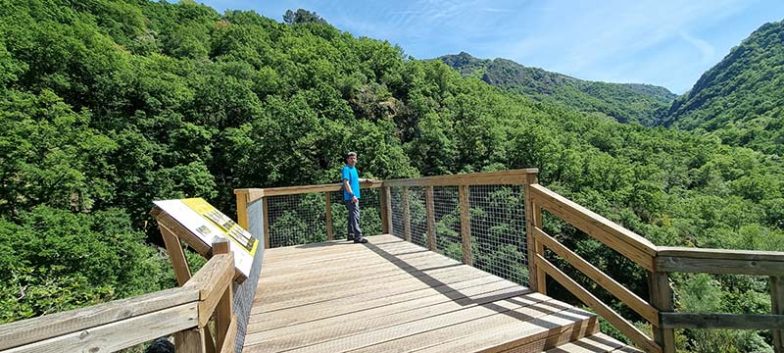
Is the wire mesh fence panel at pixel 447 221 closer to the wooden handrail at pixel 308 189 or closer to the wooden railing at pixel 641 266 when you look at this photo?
the wooden railing at pixel 641 266

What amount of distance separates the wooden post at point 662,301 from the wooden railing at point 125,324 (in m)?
2.42

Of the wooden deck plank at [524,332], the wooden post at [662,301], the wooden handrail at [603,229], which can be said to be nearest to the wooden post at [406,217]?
the wooden handrail at [603,229]

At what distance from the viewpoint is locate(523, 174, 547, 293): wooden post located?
10.8 ft

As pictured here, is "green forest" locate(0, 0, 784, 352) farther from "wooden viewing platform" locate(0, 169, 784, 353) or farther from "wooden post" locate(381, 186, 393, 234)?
"wooden viewing platform" locate(0, 169, 784, 353)

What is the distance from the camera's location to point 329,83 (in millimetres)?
36125

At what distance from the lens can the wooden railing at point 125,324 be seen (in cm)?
81

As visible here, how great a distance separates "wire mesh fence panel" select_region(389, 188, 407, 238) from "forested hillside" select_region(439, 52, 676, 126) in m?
90.6

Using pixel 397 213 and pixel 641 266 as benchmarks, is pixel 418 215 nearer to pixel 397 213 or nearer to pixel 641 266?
pixel 397 213

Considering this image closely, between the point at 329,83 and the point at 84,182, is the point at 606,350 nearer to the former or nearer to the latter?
the point at 84,182

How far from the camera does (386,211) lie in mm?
7000

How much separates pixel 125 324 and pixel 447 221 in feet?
13.7

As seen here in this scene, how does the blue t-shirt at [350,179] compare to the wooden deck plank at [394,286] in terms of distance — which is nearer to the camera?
the wooden deck plank at [394,286]

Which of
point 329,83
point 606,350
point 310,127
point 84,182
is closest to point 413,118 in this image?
point 329,83

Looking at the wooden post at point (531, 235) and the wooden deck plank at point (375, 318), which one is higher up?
the wooden post at point (531, 235)
